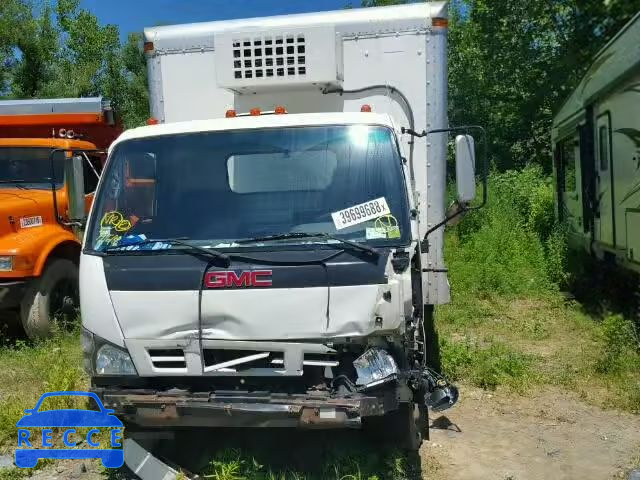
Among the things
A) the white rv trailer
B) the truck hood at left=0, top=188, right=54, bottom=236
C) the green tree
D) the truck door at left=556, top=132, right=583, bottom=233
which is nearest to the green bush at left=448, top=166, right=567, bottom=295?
the truck door at left=556, top=132, right=583, bottom=233

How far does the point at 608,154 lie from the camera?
309 inches

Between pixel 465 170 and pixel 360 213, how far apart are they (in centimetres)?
92

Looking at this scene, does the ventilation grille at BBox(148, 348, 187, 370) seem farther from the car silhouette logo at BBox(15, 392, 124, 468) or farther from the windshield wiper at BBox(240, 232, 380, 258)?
the windshield wiper at BBox(240, 232, 380, 258)

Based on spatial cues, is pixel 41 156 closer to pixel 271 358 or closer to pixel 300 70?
pixel 300 70

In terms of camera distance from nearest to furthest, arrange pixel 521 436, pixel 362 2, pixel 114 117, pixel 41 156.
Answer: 1. pixel 521 436
2. pixel 41 156
3. pixel 114 117
4. pixel 362 2

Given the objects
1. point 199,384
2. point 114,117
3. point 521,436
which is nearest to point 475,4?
point 114,117

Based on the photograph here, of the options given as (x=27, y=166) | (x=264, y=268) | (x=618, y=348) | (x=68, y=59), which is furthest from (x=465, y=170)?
(x=68, y=59)

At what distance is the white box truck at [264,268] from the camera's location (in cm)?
367

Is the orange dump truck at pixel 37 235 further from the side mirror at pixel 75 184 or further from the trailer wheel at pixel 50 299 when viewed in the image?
the side mirror at pixel 75 184

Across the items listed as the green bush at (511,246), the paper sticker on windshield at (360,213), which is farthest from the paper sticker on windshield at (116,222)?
the green bush at (511,246)

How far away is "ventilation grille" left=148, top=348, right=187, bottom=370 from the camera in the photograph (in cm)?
381

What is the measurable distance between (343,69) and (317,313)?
2471 millimetres

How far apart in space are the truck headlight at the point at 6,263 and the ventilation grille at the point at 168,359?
3.69m

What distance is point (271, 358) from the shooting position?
3.76 meters
